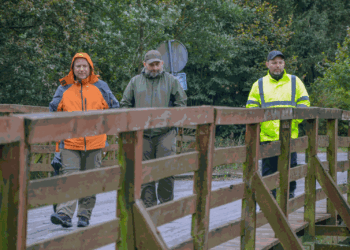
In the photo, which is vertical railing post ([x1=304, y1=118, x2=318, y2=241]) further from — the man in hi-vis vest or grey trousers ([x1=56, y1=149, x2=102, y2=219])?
grey trousers ([x1=56, y1=149, x2=102, y2=219])

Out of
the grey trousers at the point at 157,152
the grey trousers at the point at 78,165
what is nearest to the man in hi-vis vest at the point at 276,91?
the grey trousers at the point at 157,152

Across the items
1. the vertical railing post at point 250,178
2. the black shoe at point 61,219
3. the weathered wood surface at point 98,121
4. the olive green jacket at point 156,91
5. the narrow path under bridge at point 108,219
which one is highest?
the olive green jacket at point 156,91

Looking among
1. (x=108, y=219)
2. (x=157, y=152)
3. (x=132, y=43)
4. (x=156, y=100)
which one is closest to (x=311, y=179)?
(x=157, y=152)

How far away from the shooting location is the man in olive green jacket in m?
5.41

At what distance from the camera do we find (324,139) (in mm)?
6609

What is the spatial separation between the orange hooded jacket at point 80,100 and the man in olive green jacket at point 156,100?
0.45 metres

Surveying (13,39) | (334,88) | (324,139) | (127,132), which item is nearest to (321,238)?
(324,139)

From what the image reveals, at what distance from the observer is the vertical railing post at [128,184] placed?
2.82 metres

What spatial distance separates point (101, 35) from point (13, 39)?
Result: 107 inches

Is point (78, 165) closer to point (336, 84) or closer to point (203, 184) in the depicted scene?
point (203, 184)

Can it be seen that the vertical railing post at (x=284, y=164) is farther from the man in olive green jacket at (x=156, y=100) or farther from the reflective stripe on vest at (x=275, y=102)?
the man in olive green jacket at (x=156, y=100)

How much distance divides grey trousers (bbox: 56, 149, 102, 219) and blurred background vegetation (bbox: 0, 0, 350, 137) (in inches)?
317

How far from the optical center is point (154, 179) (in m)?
3.06

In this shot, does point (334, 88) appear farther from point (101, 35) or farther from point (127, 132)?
point (127, 132)
